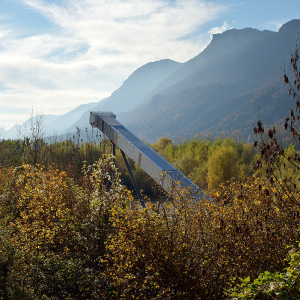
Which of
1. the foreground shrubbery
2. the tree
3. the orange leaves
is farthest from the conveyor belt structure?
the tree

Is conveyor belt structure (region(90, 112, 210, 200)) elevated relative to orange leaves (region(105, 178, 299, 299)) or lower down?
elevated

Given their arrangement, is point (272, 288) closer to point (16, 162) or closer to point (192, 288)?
point (192, 288)

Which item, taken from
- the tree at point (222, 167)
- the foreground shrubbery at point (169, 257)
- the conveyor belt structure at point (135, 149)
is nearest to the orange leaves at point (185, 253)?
the foreground shrubbery at point (169, 257)

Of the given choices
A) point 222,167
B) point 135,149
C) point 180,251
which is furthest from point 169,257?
point 222,167

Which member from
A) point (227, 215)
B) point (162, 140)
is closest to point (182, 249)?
point (227, 215)

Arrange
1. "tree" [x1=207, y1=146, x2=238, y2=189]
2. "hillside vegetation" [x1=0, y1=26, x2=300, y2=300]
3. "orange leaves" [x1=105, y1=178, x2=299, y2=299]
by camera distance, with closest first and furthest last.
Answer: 1. "hillside vegetation" [x1=0, y1=26, x2=300, y2=300]
2. "orange leaves" [x1=105, y1=178, x2=299, y2=299]
3. "tree" [x1=207, y1=146, x2=238, y2=189]

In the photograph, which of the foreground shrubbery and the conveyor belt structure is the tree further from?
the foreground shrubbery

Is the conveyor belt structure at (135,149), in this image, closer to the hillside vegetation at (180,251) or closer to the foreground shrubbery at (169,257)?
the hillside vegetation at (180,251)

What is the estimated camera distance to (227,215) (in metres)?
4.98

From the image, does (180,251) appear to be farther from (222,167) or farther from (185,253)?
(222,167)

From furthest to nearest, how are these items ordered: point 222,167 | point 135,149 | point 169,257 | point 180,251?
point 222,167 < point 135,149 < point 180,251 < point 169,257

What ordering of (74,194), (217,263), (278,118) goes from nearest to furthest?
(217,263)
(74,194)
(278,118)

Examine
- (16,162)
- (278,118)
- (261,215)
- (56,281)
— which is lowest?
(56,281)

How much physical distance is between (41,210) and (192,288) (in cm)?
413
